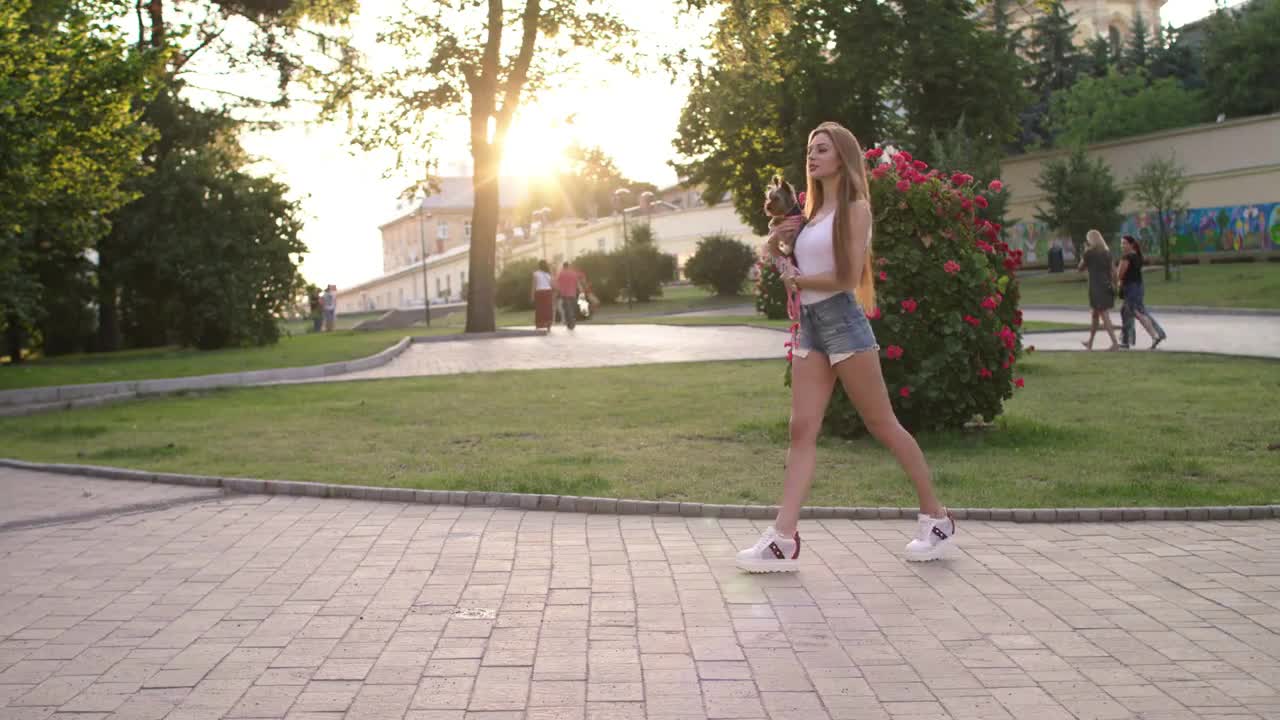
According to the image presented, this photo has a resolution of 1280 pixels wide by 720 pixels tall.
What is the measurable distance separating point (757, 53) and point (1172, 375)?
17908mm

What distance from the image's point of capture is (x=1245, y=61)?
60531mm

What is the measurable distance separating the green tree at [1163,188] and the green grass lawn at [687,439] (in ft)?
91.7

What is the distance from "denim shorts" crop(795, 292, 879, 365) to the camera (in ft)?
21.3

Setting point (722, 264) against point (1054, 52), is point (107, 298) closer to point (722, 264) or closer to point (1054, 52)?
point (722, 264)

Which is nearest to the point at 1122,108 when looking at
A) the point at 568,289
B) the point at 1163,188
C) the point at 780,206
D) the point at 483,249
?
the point at 1163,188

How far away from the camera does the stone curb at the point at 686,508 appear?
751 centimetres

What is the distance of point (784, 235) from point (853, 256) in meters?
0.41

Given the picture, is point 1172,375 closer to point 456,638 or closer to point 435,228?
point 456,638

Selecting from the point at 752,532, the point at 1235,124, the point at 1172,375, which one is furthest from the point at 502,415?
the point at 1235,124

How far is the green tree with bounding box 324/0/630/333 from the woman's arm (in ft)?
90.0

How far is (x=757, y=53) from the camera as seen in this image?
3169 centimetres

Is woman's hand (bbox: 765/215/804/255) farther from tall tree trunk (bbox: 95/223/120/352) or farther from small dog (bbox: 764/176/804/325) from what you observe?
tall tree trunk (bbox: 95/223/120/352)

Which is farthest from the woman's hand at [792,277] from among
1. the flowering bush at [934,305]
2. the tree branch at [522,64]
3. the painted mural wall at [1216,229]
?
the painted mural wall at [1216,229]

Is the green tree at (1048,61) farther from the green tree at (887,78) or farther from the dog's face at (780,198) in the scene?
the dog's face at (780,198)
